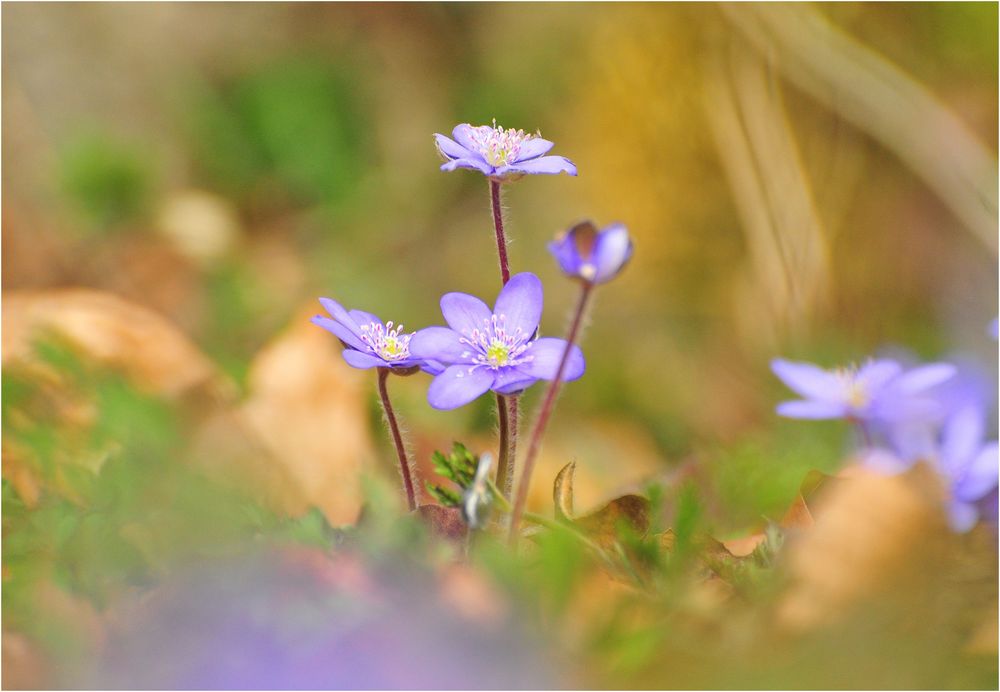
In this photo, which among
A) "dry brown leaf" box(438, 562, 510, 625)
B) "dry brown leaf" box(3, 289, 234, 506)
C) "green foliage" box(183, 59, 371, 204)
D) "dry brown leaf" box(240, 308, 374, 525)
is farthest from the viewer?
"green foliage" box(183, 59, 371, 204)

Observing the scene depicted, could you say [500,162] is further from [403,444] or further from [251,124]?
[251,124]

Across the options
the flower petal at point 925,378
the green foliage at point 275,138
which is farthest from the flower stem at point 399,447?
the green foliage at point 275,138

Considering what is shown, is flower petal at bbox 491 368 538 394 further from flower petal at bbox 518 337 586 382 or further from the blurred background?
the blurred background

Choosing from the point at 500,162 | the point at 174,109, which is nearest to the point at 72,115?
the point at 174,109

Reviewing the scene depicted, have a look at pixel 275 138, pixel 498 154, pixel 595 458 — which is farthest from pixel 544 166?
pixel 275 138

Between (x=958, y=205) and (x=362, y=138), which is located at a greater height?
(x=362, y=138)

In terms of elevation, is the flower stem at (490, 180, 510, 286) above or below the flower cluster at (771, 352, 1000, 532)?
above

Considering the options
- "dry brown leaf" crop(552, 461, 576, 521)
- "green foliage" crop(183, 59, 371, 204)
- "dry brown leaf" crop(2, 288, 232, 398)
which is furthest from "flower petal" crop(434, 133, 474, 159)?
"green foliage" crop(183, 59, 371, 204)

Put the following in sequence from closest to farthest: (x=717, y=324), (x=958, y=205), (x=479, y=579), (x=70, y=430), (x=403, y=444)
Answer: (x=479, y=579) < (x=403, y=444) < (x=70, y=430) < (x=958, y=205) < (x=717, y=324)
